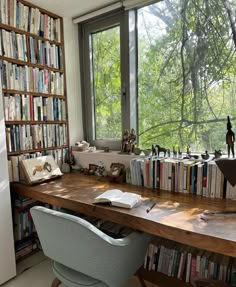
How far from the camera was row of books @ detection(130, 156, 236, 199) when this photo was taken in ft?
5.09

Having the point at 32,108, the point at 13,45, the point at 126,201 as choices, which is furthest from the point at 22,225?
the point at 13,45

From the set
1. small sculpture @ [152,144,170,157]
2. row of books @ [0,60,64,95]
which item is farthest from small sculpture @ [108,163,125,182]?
row of books @ [0,60,64,95]

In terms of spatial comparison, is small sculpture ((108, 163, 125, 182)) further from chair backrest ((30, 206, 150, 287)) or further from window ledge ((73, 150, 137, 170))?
chair backrest ((30, 206, 150, 287))

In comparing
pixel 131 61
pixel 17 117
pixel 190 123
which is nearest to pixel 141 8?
pixel 131 61

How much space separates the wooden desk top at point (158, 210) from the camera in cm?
110

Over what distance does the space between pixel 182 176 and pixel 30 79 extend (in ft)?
4.97

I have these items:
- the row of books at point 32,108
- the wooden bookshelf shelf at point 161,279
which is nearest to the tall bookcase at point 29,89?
the row of books at point 32,108

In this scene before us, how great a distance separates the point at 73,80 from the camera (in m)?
2.48

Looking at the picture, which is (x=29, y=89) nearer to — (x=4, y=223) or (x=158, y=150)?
(x=4, y=223)

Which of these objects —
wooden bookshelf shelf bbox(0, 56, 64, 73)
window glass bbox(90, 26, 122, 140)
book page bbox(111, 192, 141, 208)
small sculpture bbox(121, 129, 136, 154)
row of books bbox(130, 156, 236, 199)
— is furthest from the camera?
window glass bbox(90, 26, 122, 140)

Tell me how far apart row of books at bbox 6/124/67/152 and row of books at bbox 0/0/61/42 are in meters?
0.84

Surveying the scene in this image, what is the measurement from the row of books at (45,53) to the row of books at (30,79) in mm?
76

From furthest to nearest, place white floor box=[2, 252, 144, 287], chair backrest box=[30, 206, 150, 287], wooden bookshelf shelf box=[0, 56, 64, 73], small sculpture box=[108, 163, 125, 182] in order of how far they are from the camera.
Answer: small sculpture box=[108, 163, 125, 182], wooden bookshelf shelf box=[0, 56, 64, 73], white floor box=[2, 252, 144, 287], chair backrest box=[30, 206, 150, 287]

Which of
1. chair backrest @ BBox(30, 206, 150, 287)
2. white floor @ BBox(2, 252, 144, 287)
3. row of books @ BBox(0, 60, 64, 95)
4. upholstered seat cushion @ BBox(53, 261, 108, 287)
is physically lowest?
white floor @ BBox(2, 252, 144, 287)
